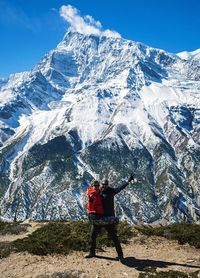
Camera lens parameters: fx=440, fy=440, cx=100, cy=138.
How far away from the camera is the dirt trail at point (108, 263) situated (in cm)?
2800

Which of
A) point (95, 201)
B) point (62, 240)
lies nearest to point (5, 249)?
point (62, 240)

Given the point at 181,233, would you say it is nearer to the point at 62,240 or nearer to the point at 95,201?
the point at 62,240

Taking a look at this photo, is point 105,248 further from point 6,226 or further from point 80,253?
point 6,226

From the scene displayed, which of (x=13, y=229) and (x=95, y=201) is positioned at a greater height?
(x=13, y=229)

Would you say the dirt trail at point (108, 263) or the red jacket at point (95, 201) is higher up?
the red jacket at point (95, 201)

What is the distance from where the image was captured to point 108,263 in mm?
29594

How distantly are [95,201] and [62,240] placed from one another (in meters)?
7.18

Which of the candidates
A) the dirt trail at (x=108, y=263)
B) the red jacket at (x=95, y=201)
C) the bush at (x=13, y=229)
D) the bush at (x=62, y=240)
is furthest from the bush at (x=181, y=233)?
the bush at (x=13, y=229)

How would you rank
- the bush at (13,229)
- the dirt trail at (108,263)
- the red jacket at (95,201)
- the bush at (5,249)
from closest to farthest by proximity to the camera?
1. the dirt trail at (108,263)
2. the red jacket at (95,201)
3. the bush at (5,249)
4. the bush at (13,229)

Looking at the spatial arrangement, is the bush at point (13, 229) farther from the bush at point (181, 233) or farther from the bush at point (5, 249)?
the bush at point (181, 233)

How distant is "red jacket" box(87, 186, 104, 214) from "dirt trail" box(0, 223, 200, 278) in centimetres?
352

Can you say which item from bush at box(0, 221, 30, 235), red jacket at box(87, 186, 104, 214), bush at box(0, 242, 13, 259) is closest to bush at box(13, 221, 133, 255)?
bush at box(0, 242, 13, 259)

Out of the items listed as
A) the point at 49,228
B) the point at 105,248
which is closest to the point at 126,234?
the point at 105,248

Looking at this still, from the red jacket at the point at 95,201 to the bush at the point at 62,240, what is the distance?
5.08m
